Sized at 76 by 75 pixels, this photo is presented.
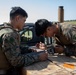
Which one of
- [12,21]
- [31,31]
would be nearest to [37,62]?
[12,21]

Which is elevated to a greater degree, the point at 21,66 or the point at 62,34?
the point at 62,34

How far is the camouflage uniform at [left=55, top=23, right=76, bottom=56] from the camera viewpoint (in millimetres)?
3303

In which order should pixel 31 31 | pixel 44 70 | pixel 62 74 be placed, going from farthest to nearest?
pixel 31 31
pixel 44 70
pixel 62 74

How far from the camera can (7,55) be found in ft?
8.13

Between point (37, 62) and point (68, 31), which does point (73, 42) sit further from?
point (37, 62)

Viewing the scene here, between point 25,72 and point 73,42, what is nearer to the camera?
point 25,72

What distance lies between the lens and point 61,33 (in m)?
3.49

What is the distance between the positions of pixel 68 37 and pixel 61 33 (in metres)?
0.19

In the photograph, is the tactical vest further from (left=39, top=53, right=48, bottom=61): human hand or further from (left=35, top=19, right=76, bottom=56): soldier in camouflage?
(left=35, top=19, right=76, bottom=56): soldier in camouflage

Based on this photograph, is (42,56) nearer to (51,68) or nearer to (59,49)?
(51,68)

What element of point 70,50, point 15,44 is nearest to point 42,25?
point 70,50

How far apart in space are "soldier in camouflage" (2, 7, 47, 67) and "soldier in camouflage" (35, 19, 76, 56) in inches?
22.4

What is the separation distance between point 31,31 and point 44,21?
293 cm

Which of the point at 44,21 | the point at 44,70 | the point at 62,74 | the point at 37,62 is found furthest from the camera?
the point at 44,21
